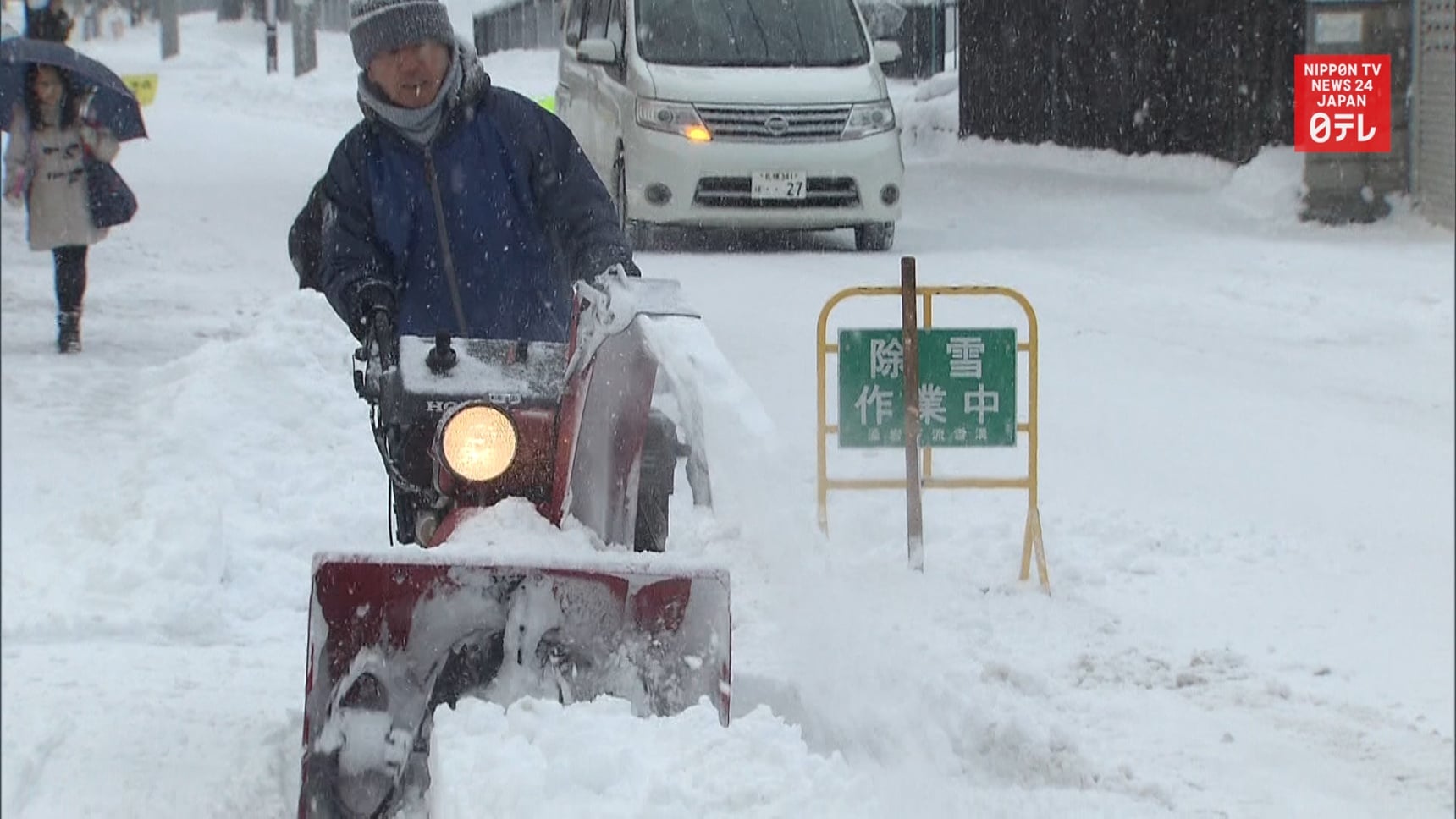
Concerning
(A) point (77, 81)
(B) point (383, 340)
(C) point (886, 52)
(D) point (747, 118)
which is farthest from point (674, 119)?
(B) point (383, 340)

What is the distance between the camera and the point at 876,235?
1349 centimetres

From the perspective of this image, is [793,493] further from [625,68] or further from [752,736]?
[625,68]

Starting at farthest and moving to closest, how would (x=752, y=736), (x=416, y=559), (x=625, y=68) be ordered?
(x=625, y=68)
(x=416, y=559)
(x=752, y=736)

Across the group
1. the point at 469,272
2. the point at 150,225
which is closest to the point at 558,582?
the point at 469,272

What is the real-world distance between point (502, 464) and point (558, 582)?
32 centimetres

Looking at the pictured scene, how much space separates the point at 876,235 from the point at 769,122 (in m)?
1.24

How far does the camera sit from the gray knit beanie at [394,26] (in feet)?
12.9

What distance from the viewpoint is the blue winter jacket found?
4113 millimetres

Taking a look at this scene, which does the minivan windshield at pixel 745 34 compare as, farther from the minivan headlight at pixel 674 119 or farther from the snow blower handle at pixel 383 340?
the snow blower handle at pixel 383 340

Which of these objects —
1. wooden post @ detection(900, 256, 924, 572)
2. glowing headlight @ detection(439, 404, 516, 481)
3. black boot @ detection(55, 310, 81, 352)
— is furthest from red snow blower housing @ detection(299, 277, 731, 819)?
wooden post @ detection(900, 256, 924, 572)

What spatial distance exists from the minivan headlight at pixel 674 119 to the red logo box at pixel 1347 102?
4.70 metres

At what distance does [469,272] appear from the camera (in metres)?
4.27

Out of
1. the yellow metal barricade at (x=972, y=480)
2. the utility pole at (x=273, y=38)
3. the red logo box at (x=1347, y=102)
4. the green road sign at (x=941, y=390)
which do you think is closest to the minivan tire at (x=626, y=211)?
the red logo box at (x=1347, y=102)

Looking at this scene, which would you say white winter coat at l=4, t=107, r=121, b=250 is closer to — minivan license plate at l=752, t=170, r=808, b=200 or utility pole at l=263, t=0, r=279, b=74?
minivan license plate at l=752, t=170, r=808, b=200
